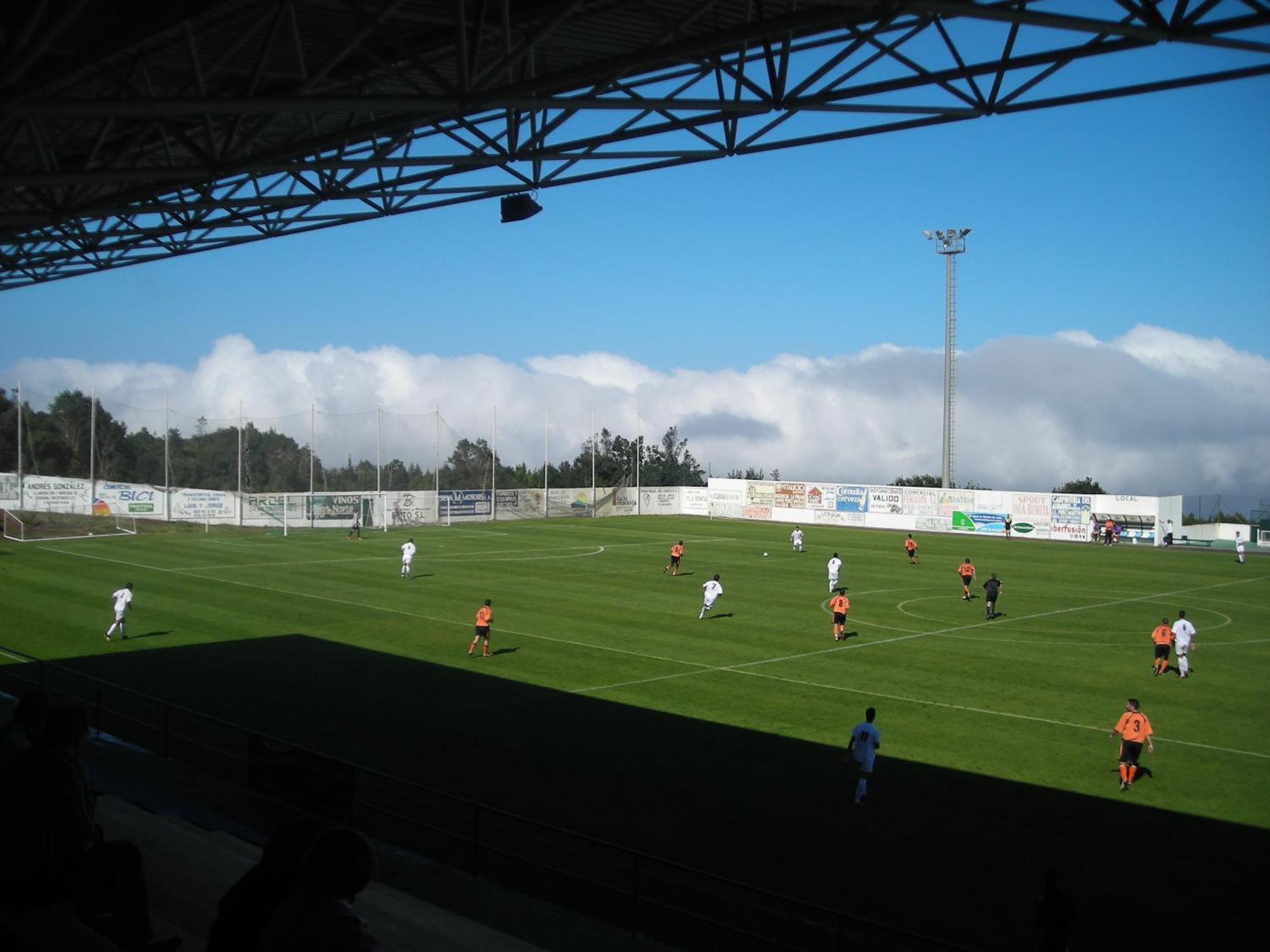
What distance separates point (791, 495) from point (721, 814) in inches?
2480

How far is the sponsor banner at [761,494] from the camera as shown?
3063 inches

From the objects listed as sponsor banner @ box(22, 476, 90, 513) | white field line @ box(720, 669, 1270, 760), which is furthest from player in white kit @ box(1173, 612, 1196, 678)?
sponsor banner @ box(22, 476, 90, 513)

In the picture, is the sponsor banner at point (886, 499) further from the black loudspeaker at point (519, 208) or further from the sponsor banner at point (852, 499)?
the black loudspeaker at point (519, 208)

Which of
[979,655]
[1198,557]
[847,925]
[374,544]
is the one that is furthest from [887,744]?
[1198,557]

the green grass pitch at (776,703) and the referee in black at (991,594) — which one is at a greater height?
the referee in black at (991,594)

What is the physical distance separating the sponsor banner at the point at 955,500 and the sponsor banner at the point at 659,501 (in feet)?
70.6

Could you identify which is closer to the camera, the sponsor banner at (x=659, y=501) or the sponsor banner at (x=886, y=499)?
the sponsor banner at (x=886, y=499)

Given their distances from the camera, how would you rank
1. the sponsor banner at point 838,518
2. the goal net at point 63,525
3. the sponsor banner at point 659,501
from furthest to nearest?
the sponsor banner at point 659,501, the sponsor banner at point 838,518, the goal net at point 63,525

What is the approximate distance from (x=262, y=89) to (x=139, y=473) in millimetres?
56103

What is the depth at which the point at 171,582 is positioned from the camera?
1526 inches

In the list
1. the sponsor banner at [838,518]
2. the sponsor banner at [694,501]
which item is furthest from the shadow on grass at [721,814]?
the sponsor banner at [694,501]

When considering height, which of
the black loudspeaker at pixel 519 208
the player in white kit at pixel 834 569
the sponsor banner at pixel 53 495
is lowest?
the player in white kit at pixel 834 569

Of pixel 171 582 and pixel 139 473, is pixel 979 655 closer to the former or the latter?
pixel 171 582

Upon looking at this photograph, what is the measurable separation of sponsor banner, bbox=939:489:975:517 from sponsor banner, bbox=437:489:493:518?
29203mm
